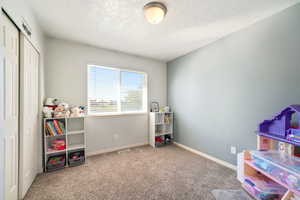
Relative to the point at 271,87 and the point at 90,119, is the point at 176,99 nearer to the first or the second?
the point at 271,87

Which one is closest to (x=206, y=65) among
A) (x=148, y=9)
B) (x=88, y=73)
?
(x=148, y=9)

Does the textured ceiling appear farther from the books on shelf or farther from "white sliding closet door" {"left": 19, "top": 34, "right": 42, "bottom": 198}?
the books on shelf

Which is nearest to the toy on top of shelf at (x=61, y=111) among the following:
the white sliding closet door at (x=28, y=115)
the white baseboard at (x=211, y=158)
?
the white sliding closet door at (x=28, y=115)

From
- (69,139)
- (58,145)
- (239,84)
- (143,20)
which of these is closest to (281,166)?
(239,84)

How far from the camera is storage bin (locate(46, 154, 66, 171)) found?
2000mm

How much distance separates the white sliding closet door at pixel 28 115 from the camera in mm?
1450

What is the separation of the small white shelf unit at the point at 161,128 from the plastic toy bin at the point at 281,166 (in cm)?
202

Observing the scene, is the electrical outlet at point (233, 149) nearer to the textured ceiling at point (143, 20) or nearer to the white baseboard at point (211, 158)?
the white baseboard at point (211, 158)

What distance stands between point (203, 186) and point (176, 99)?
2108 mm

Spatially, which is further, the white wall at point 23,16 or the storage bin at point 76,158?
the storage bin at point 76,158

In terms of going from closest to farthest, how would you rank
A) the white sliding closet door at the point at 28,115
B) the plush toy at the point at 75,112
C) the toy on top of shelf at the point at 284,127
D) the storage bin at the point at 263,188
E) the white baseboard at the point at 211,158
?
1. the toy on top of shelf at the point at 284,127
2. the storage bin at the point at 263,188
3. the white sliding closet door at the point at 28,115
4. the white baseboard at the point at 211,158
5. the plush toy at the point at 75,112

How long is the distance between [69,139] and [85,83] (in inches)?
47.9

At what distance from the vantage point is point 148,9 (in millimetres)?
1477

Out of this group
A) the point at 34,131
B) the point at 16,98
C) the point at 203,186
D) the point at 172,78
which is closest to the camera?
the point at 16,98
